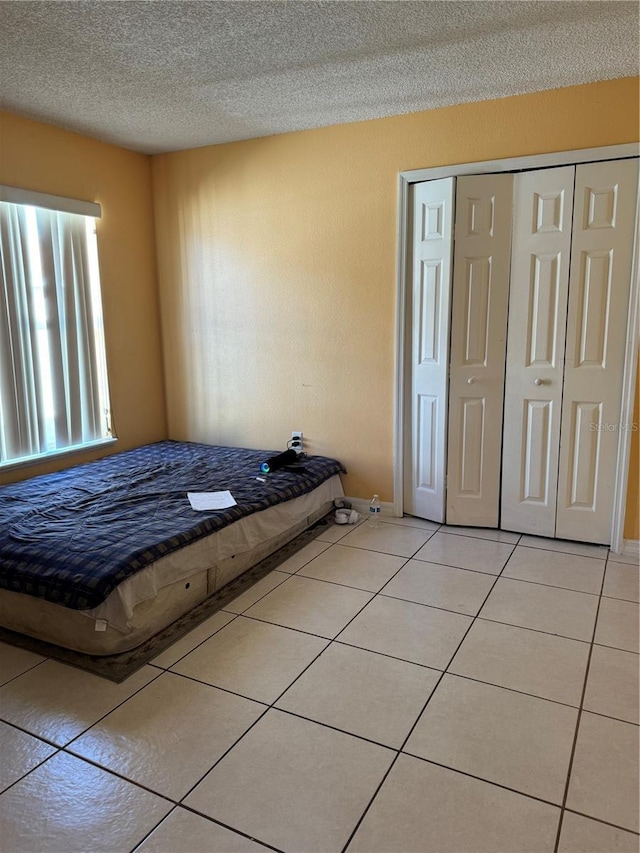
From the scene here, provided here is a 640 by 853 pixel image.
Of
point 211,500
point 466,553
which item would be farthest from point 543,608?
point 211,500

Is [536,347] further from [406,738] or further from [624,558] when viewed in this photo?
[406,738]

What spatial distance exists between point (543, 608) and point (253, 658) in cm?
134

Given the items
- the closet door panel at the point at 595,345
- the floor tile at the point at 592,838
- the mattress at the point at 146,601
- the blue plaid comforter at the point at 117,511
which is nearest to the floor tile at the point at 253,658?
the mattress at the point at 146,601

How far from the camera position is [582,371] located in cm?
323

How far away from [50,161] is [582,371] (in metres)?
3.38

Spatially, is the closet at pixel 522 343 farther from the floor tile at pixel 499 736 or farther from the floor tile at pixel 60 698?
the floor tile at pixel 60 698

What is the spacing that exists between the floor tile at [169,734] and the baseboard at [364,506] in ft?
6.57

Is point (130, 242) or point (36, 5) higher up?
point (36, 5)

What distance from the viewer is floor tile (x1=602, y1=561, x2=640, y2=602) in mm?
2805

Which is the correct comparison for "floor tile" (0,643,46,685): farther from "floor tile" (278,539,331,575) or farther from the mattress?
"floor tile" (278,539,331,575)

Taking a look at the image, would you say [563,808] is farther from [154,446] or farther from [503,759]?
[154,446]

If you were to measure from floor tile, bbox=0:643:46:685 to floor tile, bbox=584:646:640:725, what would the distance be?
6.74 feet

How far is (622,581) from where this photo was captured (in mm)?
2941

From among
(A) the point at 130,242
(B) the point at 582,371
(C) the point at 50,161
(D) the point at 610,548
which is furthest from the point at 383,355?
(C) the point at 50,161
